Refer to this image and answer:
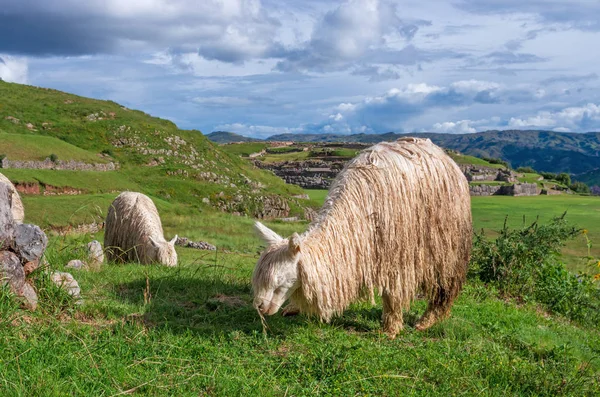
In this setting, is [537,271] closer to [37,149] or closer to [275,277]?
[275,277]

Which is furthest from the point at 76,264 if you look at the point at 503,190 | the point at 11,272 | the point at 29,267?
the point at 503,190

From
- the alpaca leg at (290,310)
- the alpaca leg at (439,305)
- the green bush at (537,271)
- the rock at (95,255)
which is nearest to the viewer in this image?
the alpaca leg at (290,310)

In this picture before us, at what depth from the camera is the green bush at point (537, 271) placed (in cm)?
1052

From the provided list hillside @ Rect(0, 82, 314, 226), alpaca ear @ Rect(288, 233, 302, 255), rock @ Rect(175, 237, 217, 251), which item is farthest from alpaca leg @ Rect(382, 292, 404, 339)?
hillside @ Rect(0, 82, 314, 226)

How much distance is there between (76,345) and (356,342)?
3183 millimetres

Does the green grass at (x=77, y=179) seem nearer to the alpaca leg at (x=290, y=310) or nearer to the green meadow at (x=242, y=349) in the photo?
the green meadow at (x=242, y=349)

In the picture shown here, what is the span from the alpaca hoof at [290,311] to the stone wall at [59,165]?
90.1 feet

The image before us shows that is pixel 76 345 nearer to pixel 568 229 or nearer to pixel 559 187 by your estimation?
pixel 568 229

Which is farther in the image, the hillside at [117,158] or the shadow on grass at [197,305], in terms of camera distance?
the hillside at [117,158]

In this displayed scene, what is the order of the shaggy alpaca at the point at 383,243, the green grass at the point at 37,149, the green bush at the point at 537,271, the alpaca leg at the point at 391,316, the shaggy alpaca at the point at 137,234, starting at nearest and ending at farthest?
the shaggy alpaca at the point at 383,243, the alpaca leg at the point at 391,316, the green bush at the point at 537,271, the shaggy alpaca at the point at 137,234, the green grass at the point at 37,149

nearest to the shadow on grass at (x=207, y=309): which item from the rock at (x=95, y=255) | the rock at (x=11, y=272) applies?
the rock at (x=95, y=255)

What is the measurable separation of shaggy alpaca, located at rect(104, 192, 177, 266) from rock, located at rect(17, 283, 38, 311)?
5.02 m

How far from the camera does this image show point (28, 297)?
238 inches

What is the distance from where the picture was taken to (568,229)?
1188cm
